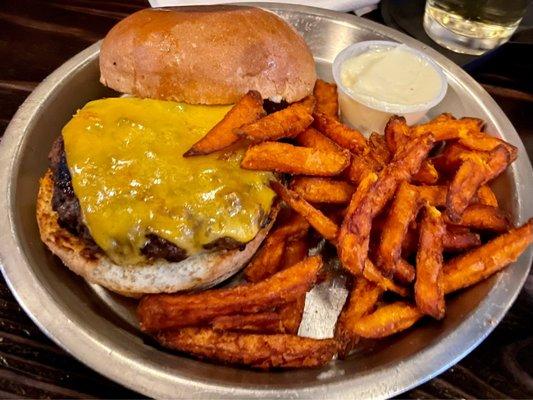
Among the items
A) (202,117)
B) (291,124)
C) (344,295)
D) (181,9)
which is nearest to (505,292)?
(344,295)

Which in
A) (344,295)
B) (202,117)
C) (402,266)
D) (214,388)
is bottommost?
(344,295)

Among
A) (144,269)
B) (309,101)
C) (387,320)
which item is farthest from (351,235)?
(309,101)

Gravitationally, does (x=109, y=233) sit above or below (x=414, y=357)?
above

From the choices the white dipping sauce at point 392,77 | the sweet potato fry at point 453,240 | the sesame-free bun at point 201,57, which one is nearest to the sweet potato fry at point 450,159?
the sweet potato fry at point 453,240

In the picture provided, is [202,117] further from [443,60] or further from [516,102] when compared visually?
[516,102]

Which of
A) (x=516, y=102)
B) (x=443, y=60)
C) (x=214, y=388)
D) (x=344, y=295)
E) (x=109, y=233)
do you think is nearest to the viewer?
(x=214, y=388)

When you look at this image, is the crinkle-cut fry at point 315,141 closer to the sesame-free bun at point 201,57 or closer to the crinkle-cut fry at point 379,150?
the crinkle-cut fry at point 379,150
